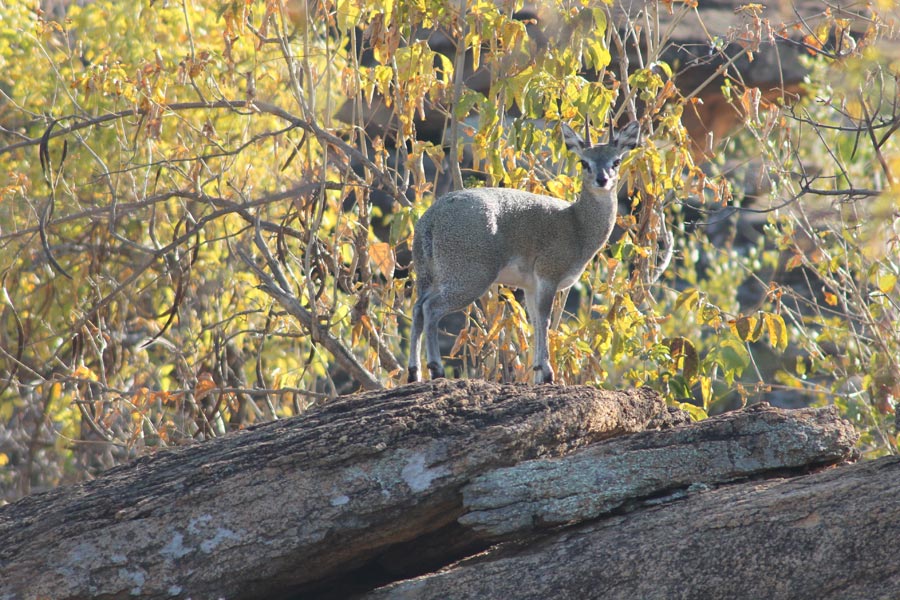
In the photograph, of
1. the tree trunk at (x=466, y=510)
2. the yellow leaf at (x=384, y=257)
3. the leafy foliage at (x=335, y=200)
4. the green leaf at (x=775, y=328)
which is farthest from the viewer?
the yellow leaf at (x=384, y=257)

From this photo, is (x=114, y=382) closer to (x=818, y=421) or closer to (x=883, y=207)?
(x=818, y=421)

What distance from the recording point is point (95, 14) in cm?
1373

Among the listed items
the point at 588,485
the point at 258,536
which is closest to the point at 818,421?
the point at 588,485

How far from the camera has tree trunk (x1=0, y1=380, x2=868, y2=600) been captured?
224 inches

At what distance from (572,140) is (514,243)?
851mm

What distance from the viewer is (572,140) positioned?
26.1 feet

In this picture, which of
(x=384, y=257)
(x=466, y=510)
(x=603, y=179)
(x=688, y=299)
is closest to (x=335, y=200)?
(x=384, y=257)

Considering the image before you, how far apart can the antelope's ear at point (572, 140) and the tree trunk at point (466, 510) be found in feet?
6.37

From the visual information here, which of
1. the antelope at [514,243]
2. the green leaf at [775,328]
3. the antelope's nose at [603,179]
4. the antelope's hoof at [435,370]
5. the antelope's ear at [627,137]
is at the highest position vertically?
the antelope's ear at [627,137]

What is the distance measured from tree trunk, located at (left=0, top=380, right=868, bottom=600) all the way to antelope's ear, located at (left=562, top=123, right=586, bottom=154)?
1.94m

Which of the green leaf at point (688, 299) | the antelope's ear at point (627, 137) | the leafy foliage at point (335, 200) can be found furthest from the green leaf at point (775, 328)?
the antelope's ear at point (627, 137)

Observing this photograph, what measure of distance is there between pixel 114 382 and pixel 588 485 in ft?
25.2

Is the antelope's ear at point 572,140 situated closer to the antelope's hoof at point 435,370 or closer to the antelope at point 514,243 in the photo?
the antelope at point 514,243

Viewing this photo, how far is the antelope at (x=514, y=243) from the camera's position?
7.58 meters
